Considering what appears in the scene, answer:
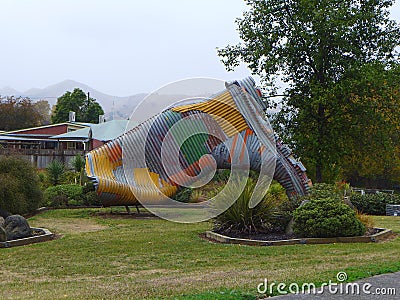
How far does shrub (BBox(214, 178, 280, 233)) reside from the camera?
43.7 feet

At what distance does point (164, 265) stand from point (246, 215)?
3972mm

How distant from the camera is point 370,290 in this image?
613 centimetres

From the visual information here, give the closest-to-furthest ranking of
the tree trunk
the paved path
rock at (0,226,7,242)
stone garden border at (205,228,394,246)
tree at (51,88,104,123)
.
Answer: the paved path < stone garden border at (205,228,394,246) < rock at (0,226,7,242) < the tree trunk < tree at (51,88,104,123)

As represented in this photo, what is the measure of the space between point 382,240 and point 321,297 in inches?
304

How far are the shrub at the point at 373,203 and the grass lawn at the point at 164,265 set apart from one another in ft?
31.7

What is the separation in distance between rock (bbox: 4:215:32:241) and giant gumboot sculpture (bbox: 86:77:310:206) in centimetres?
439

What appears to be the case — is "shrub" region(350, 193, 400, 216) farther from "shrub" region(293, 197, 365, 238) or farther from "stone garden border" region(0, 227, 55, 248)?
"stone garden border" region(0, 227, 55, 248)

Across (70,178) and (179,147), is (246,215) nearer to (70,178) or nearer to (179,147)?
(179,147)

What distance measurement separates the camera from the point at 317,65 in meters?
23.2

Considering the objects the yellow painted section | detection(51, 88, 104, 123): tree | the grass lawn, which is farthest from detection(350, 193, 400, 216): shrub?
detection(51, 88, 104, 123): tree

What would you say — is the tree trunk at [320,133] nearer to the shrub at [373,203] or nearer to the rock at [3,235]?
the shrub at [373,203]

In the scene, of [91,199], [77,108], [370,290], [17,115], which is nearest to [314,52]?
[91,199]

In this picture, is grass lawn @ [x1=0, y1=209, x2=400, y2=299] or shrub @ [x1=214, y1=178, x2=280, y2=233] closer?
grass lawn @ [x1=0, y1=209, x2=400, y2=299]

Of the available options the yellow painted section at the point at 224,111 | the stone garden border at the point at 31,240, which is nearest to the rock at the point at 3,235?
the stone garden border at the point at 31,240
